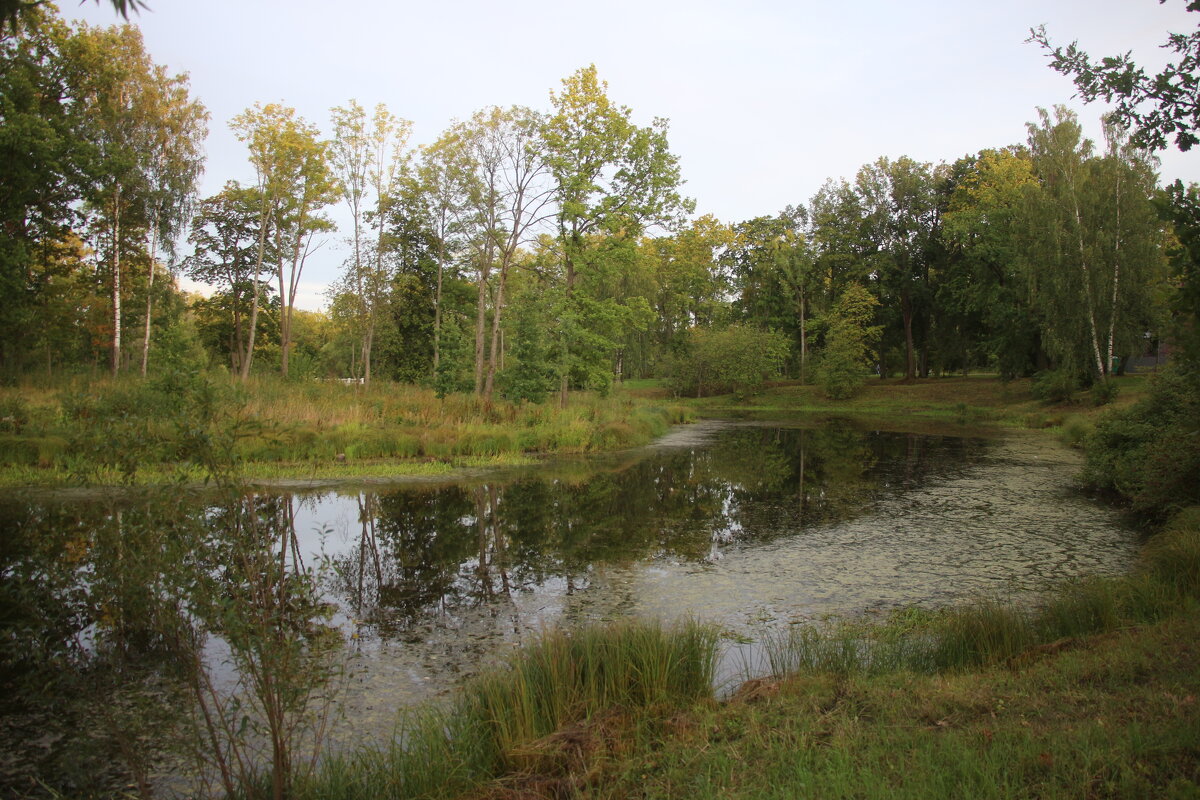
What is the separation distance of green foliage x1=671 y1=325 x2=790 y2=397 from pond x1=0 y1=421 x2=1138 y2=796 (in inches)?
1288

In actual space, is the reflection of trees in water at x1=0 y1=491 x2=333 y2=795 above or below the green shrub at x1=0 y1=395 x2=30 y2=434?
below

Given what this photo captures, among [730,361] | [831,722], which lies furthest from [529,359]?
[730,361]

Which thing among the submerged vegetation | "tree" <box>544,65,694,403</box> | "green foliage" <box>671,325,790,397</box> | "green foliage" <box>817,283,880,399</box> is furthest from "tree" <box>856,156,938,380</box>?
"tree" <box>544,65,694,403</box>

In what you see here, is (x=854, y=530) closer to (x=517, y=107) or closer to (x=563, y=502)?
(x=563, y=502)

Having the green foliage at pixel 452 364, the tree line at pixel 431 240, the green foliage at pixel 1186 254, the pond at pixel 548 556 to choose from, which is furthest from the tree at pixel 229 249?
the green foliage at pixel 1186 254

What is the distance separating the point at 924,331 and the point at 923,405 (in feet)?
43.9

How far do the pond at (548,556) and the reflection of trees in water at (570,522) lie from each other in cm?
5

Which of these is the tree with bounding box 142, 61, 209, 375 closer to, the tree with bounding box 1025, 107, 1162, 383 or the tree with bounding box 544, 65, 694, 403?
the tree with bounding box 544, 65, 694, 403

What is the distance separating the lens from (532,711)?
4.28m

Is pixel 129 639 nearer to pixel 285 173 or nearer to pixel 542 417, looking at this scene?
pixel 542 417

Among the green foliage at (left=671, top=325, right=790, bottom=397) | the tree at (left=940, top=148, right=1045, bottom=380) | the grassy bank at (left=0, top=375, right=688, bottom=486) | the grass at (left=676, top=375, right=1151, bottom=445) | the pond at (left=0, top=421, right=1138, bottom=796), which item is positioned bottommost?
the pond at (left=0, top=421, right=1138, bottom=796)

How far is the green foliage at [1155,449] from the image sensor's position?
9945 millimetres

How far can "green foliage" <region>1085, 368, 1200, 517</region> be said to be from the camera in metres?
9.95

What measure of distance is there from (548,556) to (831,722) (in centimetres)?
598
